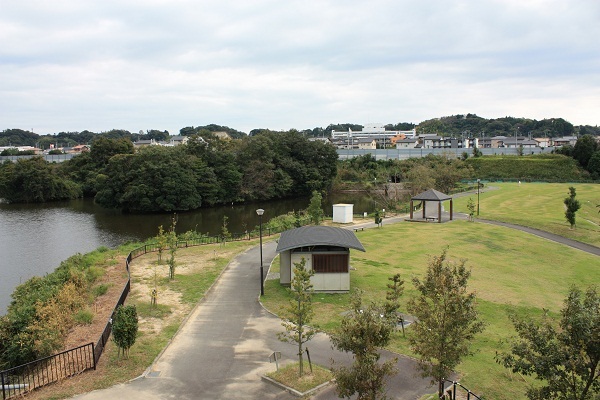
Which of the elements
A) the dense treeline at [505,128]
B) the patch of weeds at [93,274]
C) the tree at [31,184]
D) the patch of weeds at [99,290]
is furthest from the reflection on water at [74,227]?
the dense treeline at [505,128]

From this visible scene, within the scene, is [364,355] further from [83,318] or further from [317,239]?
[83,318]

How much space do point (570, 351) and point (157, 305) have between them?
48.2ft

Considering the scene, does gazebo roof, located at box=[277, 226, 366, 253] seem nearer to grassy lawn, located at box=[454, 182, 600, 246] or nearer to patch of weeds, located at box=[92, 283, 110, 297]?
patch of weeds, located at box=[92, 283, 110, 297]

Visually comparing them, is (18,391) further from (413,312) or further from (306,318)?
(413,312)

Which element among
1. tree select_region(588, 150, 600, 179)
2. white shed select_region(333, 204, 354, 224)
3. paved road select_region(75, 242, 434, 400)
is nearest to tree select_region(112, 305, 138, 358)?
paved road select_region(75, 242, 434, 400)

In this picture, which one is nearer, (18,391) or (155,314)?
(18,391)

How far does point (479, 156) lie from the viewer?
282 ft

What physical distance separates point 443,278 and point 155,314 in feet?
37.4

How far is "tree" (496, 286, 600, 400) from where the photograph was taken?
749 centimetres

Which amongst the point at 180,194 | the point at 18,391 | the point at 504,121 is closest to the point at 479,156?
the point at 180,194

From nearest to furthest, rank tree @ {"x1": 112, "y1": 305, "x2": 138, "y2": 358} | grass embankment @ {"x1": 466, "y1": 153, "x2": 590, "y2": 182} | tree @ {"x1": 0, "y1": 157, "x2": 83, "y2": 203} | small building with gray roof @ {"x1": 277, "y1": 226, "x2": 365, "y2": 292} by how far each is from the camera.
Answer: tree @ {"x1": 112, "y1": 305, "x2": 138, "y2": 358} < small building with gray roof @ {"x1": 277, "y1": 226, "x2": 365, "y2": 292} < tree @ {"x1": 0, "y1": 157, "x2": 83, "y2": 203} < grass embankment @ {"x1": 466, "y1": 153, "x2": 590, "y2": 182}

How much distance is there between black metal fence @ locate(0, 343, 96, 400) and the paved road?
1.39 m

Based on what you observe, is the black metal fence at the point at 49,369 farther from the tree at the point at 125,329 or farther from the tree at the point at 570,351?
the tree at the point at 570,351

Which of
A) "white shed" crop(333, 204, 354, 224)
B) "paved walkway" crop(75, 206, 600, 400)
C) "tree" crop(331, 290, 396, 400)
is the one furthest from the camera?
"white shed" crop(333, 204, 354, 224)
